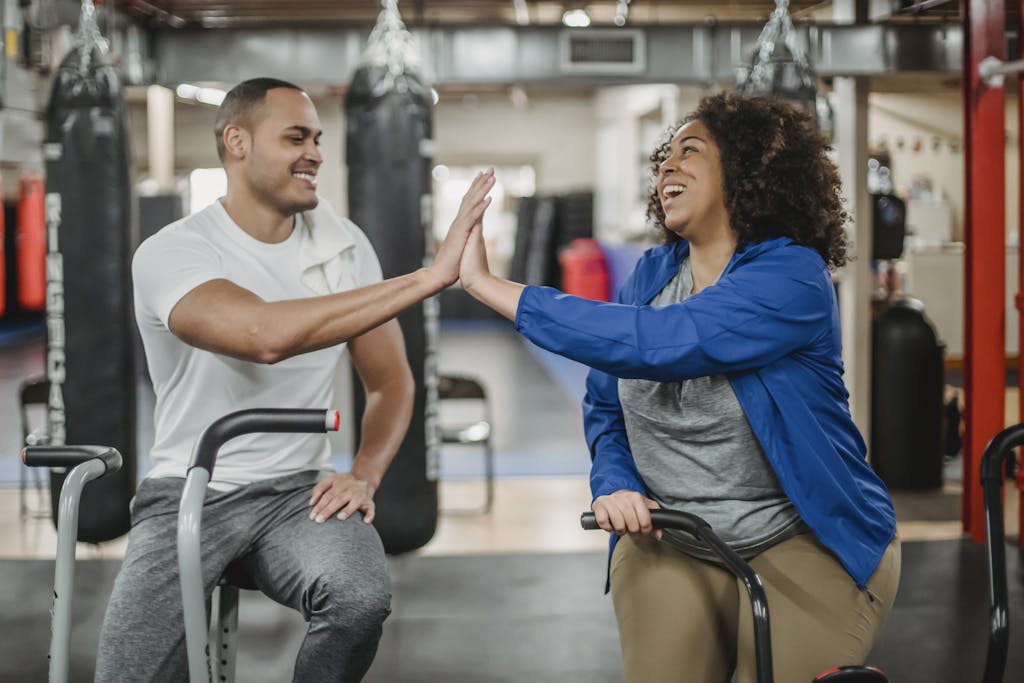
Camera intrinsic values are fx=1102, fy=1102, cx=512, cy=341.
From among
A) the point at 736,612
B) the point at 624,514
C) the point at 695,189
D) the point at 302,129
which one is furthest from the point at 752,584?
the point at 302,129

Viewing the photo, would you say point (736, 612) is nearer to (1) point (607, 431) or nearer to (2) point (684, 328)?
(1) point (607, 431)

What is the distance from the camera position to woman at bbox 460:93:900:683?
5.81 ft

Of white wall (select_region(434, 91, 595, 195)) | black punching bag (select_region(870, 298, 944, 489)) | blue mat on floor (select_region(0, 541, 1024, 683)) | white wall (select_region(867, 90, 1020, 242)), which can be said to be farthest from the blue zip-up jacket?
white wall (select_region(434, 91, 595, 195))

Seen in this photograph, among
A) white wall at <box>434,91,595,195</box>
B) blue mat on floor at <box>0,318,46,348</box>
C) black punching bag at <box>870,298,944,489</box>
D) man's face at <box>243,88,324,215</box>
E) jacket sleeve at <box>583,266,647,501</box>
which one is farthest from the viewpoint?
white wall at <box>434,91,595,195</box>

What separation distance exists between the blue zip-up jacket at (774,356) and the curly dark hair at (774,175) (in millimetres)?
54

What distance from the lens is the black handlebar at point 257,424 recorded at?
5.58ft

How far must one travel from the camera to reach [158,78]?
487 cm

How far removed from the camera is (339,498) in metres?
2.08

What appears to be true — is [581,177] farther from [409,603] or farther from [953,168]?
[409,603]

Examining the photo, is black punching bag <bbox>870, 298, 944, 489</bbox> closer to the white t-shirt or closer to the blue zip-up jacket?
the blue zip-up jacket

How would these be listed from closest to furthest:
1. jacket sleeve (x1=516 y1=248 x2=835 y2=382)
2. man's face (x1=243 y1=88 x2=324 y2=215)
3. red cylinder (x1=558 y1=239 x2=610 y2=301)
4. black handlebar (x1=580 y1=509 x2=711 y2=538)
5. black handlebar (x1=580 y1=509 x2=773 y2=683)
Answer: black handlebar (x1=580 y1=509 x2=773 y2=683) < black handlebar (x1=580 y1=509 x2=711 y2=538) < jacket sleeve (x1=516 y1=248 x2=835 y2=382) < man's face (x1=243 y1=88 x2=324 y2=215) < red cylinder (x1=558 y1=239 x2=610 y2=301)

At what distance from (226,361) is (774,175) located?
107 cm

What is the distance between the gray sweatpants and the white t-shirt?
6cm

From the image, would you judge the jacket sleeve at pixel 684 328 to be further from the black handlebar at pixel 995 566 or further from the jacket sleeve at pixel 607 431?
the black handlebar at pixel 995 566
